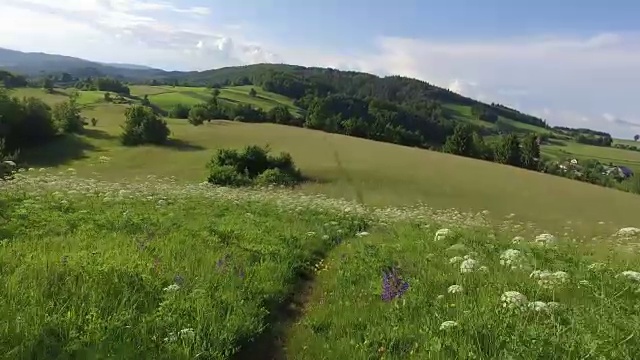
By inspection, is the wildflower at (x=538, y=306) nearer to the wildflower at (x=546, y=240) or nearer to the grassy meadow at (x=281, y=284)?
the grassy meadow at (x=281, y=284)

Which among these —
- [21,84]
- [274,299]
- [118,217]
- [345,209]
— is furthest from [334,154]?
[21,84]

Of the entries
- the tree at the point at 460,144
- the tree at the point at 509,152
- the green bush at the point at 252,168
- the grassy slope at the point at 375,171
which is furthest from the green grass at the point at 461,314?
the tree at the point at 460,144

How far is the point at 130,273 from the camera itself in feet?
26.9

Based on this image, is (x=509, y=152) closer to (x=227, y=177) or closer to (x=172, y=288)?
(x=227, y=177)

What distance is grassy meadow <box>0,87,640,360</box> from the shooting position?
20.4 feet

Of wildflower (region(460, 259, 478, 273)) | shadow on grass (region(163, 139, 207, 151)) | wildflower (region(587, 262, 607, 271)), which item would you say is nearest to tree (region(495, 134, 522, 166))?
shadow on grass (region(163, 139, 207, 151))

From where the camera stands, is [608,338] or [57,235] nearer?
[608,338]

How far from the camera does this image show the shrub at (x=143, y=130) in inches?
2394

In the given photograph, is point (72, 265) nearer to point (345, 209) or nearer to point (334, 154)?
point (345, 209)

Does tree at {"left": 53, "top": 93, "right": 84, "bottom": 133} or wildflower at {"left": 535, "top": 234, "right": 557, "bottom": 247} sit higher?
wildflower at {"left": 535, "top": 234, "right": 557, "bottom": 247}

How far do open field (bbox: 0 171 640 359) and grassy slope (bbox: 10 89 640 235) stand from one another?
19.7m

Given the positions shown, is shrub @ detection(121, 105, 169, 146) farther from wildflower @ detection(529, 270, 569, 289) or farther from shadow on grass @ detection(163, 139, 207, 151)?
wildflower @ detection(529, 270, 569, 289)

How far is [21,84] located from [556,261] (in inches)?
5951

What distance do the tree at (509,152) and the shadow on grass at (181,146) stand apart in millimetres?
43444
